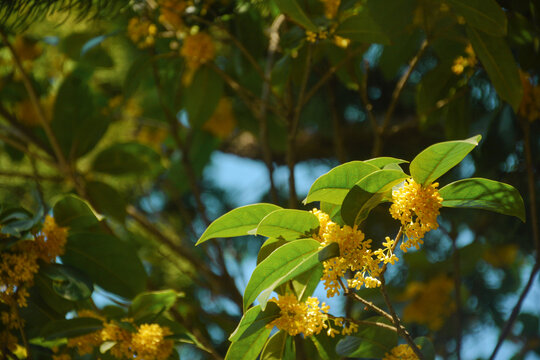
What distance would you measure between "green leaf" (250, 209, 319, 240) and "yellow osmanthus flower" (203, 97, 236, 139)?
114 cm

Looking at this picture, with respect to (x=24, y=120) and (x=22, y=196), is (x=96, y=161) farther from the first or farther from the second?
(x=22, y=196)

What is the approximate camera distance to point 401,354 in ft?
2.69

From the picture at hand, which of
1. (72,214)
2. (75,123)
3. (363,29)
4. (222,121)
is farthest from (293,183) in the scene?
(222,121)

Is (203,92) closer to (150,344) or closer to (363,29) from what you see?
(363,29)

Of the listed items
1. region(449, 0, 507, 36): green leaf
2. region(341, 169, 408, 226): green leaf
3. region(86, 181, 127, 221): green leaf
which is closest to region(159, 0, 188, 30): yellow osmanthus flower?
region(86, 181, 127, 221): green leaf

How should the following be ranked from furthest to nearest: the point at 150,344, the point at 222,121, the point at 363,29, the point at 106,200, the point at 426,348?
the point at 222,121, the point at 106,200, the point at 363,29, the point at 150,344, the point at 426,348

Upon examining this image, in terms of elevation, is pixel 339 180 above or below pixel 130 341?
above

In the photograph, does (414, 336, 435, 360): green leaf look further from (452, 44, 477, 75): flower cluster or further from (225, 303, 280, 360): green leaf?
(452, 44, 477, 75): flower cluster

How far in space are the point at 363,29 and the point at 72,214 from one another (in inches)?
25.8

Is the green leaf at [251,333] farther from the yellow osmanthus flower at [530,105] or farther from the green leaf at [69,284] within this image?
the yellow osmanthus flower at [530,105]

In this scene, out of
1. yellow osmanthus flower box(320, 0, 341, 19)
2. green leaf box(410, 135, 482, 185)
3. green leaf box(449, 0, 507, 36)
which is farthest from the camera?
yellow osmanthus flower box(320, 0, 341, 19)

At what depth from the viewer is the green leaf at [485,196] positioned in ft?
2.35

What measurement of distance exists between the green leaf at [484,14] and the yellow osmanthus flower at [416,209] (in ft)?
1.21

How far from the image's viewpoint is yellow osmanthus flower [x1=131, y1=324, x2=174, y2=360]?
2.97 feet
